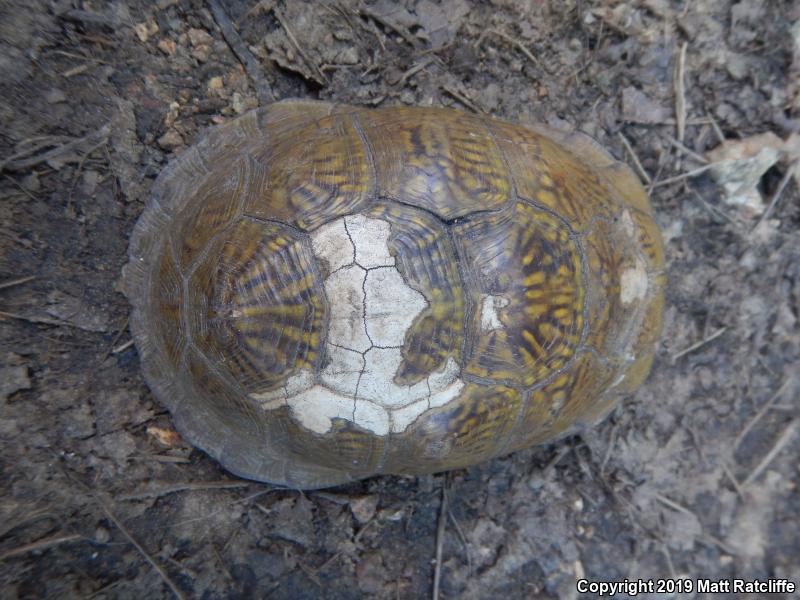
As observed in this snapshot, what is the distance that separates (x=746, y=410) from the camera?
2420 mm

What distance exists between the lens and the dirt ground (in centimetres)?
194

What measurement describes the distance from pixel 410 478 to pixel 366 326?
1.06 m

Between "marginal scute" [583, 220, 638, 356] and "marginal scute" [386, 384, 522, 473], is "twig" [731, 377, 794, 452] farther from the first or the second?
"marginal scute" [386, 384, 522, 473]

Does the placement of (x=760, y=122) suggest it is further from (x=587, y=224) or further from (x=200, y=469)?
(x=200, y=469)

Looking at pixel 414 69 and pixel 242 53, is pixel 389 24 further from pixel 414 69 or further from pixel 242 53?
pixel 242 53

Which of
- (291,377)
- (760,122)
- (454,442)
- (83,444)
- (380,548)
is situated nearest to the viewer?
(291,377)

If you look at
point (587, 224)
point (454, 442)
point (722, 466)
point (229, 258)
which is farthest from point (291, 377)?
point (722, 466)

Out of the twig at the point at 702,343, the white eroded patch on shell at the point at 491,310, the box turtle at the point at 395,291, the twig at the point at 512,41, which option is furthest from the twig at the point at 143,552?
the twig at the point at 512,41

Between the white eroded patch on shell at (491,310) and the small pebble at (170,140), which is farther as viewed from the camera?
the small pebble at (170,140)

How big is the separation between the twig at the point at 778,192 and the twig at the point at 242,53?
7.53ft

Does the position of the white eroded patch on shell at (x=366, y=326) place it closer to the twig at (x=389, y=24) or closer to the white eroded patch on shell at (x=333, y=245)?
the white eroded patch on shell at (x=333, y=245)

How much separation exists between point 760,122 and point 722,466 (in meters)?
1.61
